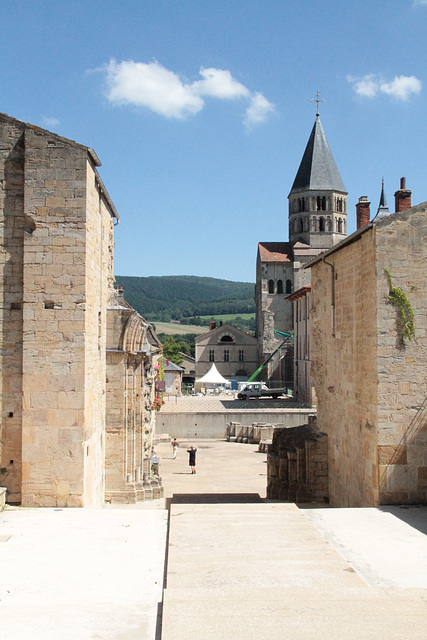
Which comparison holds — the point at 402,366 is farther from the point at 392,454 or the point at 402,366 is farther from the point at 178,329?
the point at 178,329

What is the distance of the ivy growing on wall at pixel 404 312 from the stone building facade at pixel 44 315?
519 cm

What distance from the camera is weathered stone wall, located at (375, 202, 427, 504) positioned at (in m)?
10.2

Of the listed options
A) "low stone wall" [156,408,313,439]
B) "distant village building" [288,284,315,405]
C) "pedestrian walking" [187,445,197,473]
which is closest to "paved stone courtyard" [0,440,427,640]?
"pedestrian walking" [187,445,197,473]

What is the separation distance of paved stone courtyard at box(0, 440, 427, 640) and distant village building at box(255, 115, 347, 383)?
51.8m

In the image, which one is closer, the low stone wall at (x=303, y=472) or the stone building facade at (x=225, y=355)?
the low stone wall at (x=303, y=472)

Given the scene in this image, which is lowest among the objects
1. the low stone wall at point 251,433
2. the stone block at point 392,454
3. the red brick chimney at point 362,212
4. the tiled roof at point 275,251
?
the low stone wall at point 251,433

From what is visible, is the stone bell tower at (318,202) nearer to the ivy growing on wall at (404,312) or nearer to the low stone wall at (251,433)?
the low stone wall at (251,433)

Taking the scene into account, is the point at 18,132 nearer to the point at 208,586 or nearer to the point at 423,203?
the point at 423,203

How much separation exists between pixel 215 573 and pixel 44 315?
4985mm

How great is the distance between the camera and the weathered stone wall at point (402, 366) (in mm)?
10164

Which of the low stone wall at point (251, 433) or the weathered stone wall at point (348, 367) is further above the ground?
the weathered stone wall at point (348, 367)

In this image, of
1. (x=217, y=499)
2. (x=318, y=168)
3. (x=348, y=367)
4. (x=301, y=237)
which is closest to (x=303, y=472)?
(x=217, y=499)

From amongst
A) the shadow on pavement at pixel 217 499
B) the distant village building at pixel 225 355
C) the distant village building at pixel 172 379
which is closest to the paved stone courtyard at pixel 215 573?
the shadow on pavement at pixel 217 499

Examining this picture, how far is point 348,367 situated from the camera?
40.1 feet
